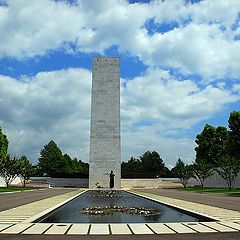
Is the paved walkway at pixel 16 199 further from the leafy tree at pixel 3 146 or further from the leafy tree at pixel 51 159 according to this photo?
the leafy tree at pixel 51 159

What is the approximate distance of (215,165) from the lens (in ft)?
184

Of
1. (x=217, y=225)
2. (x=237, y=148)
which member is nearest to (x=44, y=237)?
(x=217, y=225)

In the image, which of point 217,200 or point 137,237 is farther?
point 217,200

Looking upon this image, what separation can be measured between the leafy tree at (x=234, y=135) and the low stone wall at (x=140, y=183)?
21.3 m

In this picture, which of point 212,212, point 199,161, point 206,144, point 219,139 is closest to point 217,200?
point 212,212

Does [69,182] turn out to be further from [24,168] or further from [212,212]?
[212,212]

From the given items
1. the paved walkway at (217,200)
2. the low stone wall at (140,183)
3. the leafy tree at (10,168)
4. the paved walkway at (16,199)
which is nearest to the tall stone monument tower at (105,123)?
the low stone wall at (140,183)

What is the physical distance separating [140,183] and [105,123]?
12.1 metres

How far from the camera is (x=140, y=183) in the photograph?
205 ft

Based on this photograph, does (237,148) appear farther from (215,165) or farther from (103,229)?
(103,229)

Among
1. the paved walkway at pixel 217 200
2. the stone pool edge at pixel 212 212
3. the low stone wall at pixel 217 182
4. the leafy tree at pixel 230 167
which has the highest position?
the leafy tree at pixel 230 167

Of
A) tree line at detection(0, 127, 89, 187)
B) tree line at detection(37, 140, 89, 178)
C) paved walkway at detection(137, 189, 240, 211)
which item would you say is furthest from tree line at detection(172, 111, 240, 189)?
tree line at detection(37, 140, 89, 178)

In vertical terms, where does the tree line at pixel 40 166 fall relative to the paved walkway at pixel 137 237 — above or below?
above

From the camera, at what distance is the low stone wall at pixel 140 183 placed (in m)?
61.0
